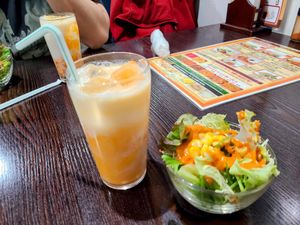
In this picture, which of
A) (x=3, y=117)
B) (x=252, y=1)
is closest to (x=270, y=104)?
(x=3, y=117)

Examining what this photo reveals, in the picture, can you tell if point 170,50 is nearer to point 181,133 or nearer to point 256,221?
point 181,133

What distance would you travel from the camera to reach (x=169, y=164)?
0.39 m

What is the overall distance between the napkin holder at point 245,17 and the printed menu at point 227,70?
0.19m

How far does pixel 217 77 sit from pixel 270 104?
0.21 meters

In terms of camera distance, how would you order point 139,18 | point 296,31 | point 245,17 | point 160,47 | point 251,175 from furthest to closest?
point 139,18, point 245,17, point 296,31, point 160,47, point 251,175

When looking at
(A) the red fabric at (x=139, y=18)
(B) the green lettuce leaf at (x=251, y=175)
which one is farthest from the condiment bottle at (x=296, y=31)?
(B) the green lettuce leaf at (x=251, y=175)

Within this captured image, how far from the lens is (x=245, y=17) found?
1.29 metres

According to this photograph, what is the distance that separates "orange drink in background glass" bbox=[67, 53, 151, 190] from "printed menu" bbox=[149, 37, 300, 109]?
29 cm

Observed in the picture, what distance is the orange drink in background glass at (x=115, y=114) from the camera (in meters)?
0.37

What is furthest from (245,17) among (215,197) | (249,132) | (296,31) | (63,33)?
(215,197)

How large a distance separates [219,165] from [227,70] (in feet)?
1.97

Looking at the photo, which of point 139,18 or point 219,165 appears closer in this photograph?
point 219,165

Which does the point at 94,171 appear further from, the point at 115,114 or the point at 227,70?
the point at 227,70

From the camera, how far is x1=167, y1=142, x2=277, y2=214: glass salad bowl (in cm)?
33
